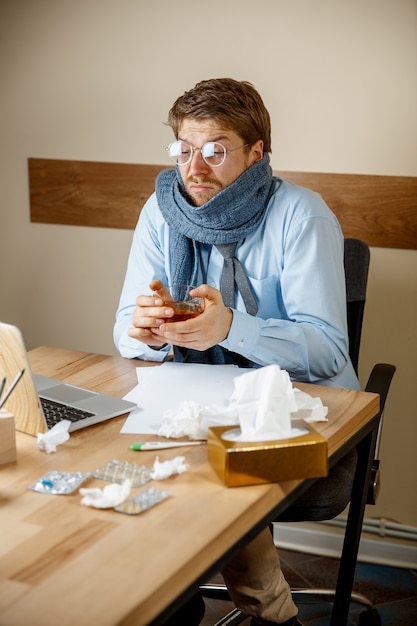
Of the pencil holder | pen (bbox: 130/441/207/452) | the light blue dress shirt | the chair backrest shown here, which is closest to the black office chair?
the chair backrest

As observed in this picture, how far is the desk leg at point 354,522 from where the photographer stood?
6.16ft

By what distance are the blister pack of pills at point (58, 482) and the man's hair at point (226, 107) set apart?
110 centimetres

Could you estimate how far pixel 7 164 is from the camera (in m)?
3.08

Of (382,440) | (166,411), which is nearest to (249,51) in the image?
(382,440)

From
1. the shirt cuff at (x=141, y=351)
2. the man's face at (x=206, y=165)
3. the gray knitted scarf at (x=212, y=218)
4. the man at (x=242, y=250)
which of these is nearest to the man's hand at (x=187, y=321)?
the man at (x=242, y=250)

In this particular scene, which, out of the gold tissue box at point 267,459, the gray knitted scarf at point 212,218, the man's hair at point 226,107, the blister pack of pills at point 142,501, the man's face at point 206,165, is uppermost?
the man's hair at point 226,107

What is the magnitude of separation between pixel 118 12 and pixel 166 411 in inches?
69.3

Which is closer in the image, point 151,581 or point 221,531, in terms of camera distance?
point 151,581

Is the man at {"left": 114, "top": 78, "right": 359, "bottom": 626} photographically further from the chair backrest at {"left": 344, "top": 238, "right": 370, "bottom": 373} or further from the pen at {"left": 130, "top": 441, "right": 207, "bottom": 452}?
the pen at {"left": 130, "top": 441, "right": 207, "bottom": 452}

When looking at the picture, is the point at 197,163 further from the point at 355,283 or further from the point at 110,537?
the point at 110,537

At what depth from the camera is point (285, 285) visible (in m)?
2.08

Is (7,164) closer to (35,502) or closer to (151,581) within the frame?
(35,502)

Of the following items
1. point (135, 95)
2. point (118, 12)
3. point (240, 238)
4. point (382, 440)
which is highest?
point (118, 12)

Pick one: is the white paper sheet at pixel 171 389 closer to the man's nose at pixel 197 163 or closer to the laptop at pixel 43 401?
the laptop at pixel 43 401
